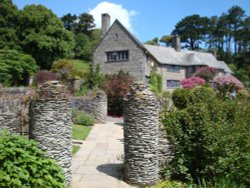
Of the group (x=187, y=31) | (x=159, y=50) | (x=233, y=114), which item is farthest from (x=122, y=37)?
(x=187, y=31)

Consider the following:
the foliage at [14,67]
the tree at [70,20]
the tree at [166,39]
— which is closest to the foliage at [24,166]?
the foliage at [14,67]

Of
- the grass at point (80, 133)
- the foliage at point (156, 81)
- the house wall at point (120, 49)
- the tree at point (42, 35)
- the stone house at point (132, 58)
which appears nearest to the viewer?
the grass at point (80, 133)

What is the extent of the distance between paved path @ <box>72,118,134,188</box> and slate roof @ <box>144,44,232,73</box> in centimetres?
2807

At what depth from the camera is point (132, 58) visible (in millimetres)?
38500

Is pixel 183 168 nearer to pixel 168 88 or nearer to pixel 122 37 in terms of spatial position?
pixel 122 37

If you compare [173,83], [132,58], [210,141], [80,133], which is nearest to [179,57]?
[173,83]

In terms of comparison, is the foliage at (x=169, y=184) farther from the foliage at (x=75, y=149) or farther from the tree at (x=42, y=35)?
the tree at (x=42, y=35)

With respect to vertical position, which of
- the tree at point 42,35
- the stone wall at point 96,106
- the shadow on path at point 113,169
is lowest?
the shadow on path at point 113,169

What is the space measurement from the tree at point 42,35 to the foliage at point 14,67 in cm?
405

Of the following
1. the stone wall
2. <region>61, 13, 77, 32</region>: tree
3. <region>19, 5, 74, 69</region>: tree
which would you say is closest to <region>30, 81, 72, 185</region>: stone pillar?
the stone wall

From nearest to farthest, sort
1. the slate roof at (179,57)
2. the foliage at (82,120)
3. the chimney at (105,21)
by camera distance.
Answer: the foliage at (82,120), the chimney at (105,21), the slate roof at (179,57)

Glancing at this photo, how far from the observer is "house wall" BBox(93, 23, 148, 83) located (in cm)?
3809

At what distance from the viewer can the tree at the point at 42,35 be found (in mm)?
42344

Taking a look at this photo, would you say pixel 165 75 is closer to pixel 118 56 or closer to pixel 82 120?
pixel 118 56
